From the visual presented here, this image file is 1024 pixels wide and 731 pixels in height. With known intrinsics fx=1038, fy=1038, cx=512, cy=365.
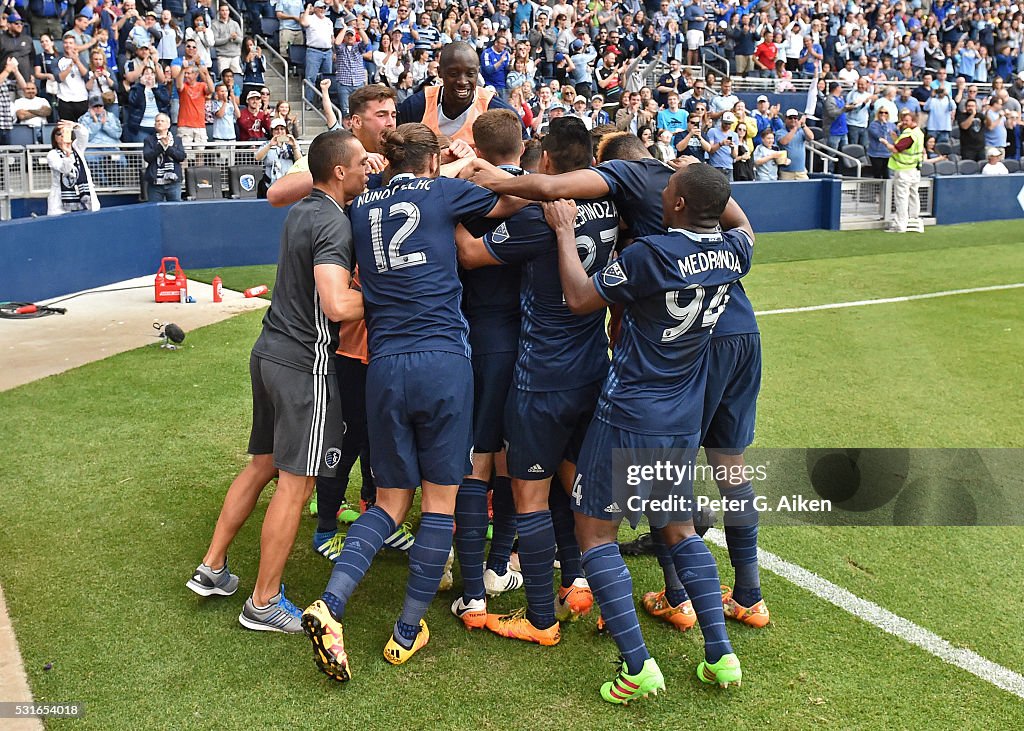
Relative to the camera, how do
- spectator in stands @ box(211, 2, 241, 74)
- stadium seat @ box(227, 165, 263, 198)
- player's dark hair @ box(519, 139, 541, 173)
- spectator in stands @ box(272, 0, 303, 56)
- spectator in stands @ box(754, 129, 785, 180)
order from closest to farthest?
player's dark hair @ box(519, 139, 541, 173)
stadium seat @ box(227, 165, 263, 198)
spectator in stands @ box(211, 2, 241, 74)
spectator in stands @ box(272, 0, 303, 56)
spectator in stands @ box(754, 129, 785, 180)

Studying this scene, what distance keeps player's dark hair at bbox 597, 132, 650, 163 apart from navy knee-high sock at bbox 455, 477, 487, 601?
161 cm

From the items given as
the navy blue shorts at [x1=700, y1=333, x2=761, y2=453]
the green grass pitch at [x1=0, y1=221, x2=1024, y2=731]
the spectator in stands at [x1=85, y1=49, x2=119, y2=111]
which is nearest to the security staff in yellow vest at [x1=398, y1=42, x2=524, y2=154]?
the navy blue shorts at [x1=700, y1=333, x2=761, y2=453]

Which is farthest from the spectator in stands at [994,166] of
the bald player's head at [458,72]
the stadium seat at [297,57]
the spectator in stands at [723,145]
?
the bald player's head at [458,72]

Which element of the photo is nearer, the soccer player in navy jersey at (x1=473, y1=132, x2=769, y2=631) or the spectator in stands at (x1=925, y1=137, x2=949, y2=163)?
the soccer player in navy jersey at (x1=473, y1=132, x2=769, y2=631)

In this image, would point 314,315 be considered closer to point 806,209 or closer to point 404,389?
point 404,389

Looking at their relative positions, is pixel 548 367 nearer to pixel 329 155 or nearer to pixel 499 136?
pixel 499 136

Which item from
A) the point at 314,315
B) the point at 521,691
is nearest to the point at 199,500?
the point at 314,315

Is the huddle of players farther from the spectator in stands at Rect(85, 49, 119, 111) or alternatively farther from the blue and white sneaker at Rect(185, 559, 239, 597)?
the spectator in stands at Rect(85, 49, 119, 111)

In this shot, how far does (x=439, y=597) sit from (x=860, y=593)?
197 cm

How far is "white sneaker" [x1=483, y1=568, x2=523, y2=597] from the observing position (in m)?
4.89

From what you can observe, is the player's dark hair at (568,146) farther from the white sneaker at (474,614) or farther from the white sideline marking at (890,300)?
the white sideline marking at (890,300)

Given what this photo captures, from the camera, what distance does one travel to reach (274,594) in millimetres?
4504

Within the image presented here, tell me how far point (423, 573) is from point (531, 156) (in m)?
2.08

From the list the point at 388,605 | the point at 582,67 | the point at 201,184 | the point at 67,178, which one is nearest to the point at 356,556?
the point at 388,605
